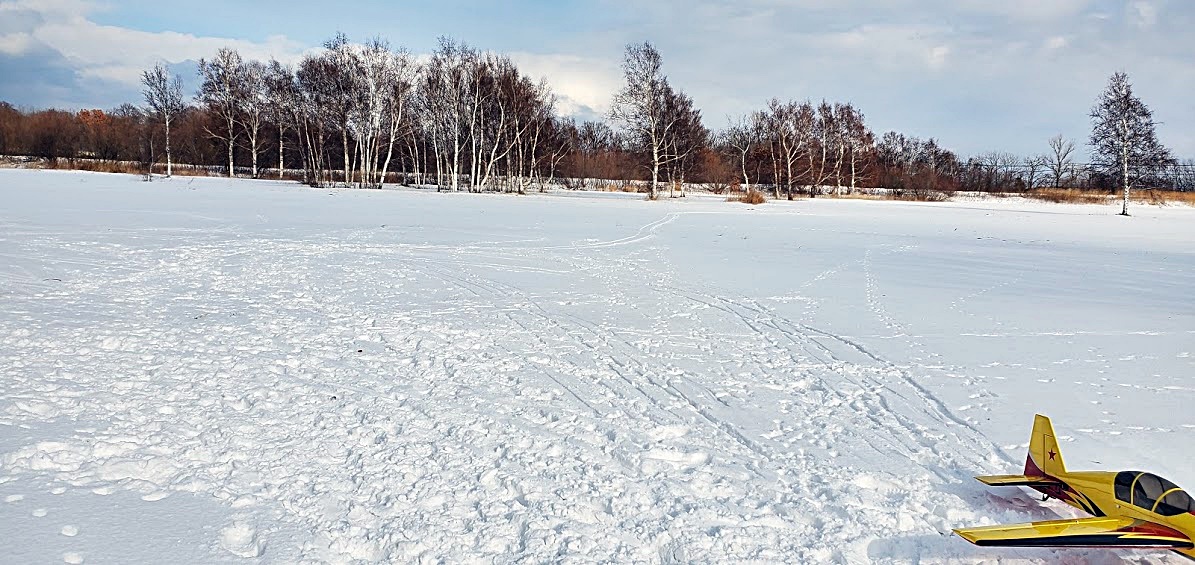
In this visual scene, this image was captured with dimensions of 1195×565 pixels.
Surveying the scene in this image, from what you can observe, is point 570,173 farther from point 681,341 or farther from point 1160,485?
point 1160,485

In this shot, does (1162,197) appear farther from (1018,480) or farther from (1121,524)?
(1121,524)

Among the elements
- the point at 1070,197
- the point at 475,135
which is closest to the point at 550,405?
the point at 475,135

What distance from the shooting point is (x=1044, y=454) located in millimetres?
3965

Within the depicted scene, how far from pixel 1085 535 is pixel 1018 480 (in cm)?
95

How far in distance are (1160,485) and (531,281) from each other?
930 centimetres

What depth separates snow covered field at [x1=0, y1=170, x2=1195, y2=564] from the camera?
11.9 ft

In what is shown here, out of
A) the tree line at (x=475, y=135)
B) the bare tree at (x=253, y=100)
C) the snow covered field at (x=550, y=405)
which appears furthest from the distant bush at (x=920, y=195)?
the bare tree at (x=253, y=100)

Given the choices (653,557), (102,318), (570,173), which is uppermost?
(570,173)

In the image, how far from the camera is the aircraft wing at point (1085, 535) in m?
3.08

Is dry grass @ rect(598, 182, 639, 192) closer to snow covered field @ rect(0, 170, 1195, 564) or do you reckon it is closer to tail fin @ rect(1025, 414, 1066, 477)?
snow covered field @ rect(0, 170, 1195, 564)

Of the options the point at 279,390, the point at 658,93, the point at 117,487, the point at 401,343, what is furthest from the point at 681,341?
the point at 658,93

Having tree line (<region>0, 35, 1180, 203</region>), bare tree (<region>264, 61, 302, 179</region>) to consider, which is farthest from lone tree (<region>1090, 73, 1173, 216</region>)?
bare tree (<region>264, 61, 302, 179</region>)

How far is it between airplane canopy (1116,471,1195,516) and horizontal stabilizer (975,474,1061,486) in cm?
50

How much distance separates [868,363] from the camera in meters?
6.97
